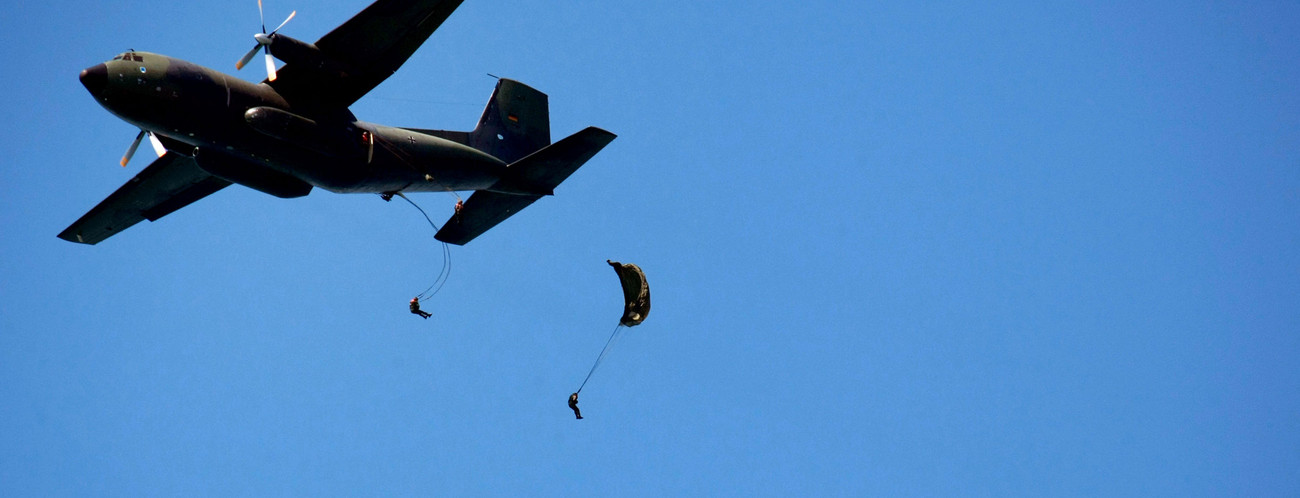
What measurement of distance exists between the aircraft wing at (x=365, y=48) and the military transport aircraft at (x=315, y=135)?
0.09ft

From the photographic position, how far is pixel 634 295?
101 ft

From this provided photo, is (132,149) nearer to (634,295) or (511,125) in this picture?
(511,125)

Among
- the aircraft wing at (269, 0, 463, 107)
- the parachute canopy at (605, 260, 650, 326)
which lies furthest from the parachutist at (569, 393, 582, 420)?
the aircraft wing at (269, 0, 463, 107)

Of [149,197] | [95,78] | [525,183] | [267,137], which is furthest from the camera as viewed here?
[149,197]

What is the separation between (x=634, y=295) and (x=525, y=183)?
4.89 metres

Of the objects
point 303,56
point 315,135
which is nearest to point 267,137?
point 315,135

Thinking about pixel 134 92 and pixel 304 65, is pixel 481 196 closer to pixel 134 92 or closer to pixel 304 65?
pixel 304 65

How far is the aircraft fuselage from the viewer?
86.5 ft

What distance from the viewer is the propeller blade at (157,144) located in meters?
30.1

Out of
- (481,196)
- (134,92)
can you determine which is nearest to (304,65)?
(134,92)

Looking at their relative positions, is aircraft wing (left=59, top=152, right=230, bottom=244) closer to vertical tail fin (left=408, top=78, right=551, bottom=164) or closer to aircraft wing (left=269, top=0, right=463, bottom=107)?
aircraft wing (left=269, top=0, right=463, bottom=107)

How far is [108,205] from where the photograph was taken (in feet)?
108

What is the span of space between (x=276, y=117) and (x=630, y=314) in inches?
417

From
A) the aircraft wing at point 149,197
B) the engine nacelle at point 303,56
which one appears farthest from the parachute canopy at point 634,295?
the aircraft wing at point 149,197
